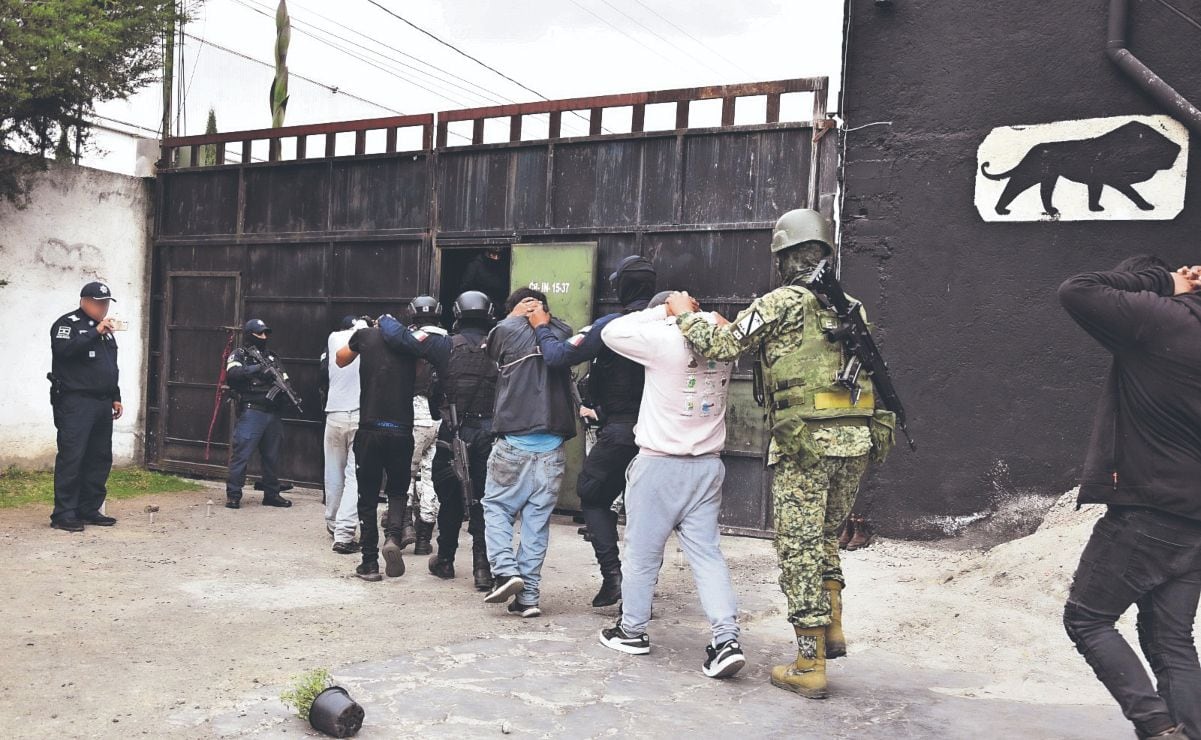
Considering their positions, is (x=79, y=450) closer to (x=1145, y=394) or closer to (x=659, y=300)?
(x=659, y=300)

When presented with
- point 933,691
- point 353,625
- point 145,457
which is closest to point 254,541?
point 353,625

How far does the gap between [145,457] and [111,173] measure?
3119 mm

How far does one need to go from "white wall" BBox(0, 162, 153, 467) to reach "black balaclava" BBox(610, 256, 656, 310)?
745cm

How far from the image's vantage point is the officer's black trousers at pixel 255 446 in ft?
31.8

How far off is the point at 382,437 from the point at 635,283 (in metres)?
1.92

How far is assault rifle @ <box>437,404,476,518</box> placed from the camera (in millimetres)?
6434

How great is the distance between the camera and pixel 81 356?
808 centimetres

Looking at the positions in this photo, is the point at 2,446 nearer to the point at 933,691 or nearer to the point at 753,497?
the point at 753,497

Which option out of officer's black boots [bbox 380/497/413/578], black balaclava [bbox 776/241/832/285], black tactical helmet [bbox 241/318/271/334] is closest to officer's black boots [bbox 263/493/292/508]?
black tactical helmet [bbox 241/318/271/334]

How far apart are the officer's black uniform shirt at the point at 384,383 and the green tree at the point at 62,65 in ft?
14.9

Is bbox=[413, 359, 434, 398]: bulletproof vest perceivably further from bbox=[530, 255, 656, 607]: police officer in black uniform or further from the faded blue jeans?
bbox=[530, 255, 656, 607]: police officer in black uniform

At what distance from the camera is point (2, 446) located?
10.4 meters

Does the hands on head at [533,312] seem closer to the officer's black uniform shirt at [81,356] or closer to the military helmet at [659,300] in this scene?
the military helmet at [659,300]

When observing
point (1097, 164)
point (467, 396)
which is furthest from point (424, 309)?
point (1097, 164)
